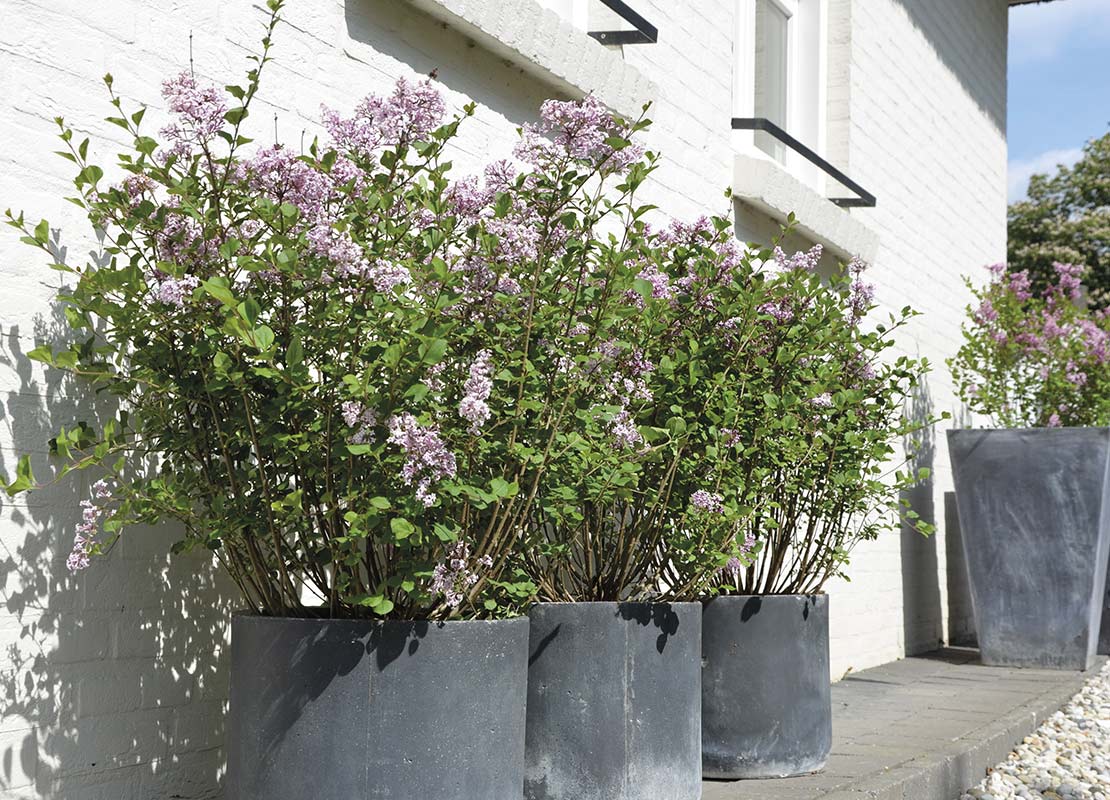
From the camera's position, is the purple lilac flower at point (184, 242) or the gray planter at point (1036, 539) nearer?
the purple lilac flower at point (184, 242)

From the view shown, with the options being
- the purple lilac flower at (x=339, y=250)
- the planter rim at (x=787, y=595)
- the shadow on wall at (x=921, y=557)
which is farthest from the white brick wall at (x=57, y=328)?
the shadow on wall at (x=921, y=557)

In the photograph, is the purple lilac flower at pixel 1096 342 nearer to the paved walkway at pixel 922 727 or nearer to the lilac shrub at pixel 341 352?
the paved walkway at pixel 922 727

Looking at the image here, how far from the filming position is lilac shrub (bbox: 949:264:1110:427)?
7.01 m

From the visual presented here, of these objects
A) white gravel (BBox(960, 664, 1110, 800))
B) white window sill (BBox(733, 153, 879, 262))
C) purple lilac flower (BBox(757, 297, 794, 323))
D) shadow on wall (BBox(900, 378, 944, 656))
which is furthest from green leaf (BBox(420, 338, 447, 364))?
shadow on wall (BBox(900, 378, 944, 656))

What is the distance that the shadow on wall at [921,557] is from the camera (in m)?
7.06

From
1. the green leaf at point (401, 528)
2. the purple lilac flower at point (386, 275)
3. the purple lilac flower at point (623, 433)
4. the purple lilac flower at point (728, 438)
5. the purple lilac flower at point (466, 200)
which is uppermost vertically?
the purple lilac flower at point (466, 200)

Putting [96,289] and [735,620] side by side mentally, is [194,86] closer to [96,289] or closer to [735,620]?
[96,289]

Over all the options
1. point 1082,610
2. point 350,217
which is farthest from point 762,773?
point 1082,610

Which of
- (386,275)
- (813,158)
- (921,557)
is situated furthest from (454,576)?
(921,557)

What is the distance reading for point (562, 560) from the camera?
3244 mm

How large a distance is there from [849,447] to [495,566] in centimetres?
172

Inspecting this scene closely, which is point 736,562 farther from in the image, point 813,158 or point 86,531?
point 813,158

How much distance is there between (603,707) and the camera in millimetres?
3023

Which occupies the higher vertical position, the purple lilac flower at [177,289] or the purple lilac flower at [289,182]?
the purple lilac flower at [289,182]
